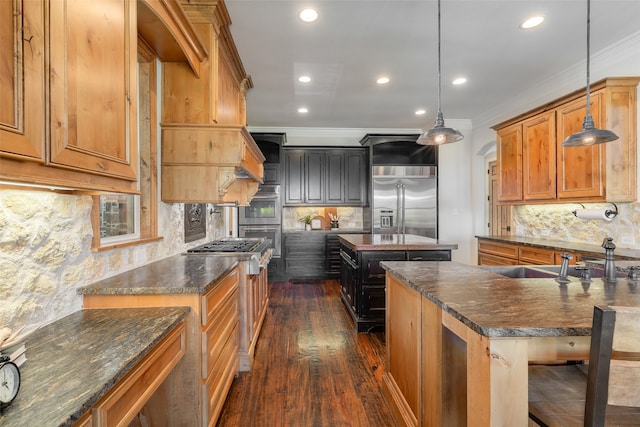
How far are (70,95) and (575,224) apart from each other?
480 cm

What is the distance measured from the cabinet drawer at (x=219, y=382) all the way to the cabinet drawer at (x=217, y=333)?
0.06 meters

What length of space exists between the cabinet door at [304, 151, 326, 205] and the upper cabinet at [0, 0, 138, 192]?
4.81 metres

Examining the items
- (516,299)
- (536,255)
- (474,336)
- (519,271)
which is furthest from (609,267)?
(536,255)

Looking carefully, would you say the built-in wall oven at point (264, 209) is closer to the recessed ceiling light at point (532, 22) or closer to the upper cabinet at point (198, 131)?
the upper cabinet at point (198, 131)

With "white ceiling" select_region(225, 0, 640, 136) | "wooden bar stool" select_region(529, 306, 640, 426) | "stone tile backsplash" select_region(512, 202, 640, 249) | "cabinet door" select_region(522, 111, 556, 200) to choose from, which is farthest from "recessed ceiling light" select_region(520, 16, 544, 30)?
"wooden bar stool" select_region(529, 306, 640, 426)

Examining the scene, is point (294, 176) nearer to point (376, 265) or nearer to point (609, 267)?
point (376, 265)

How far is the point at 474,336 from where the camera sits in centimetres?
109

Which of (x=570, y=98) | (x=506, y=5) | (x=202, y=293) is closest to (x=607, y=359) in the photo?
(x=202, y=293)

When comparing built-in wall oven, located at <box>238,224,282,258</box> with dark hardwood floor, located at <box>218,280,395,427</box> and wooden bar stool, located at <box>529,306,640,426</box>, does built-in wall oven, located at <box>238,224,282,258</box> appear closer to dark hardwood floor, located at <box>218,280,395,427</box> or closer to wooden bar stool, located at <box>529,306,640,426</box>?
dark hardwood floor, located at <box>218,280,395,427</box>

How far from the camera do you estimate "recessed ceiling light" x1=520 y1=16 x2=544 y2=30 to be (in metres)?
2.78

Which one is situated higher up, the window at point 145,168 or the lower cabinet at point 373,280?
the window at point 145,168

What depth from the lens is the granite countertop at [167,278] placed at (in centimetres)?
153

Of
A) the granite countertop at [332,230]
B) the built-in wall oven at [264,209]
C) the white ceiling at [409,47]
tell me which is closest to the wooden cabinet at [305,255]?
the granite countertop at [332,230]

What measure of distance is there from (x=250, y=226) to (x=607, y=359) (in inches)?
209
